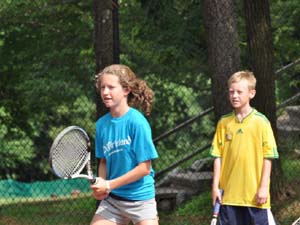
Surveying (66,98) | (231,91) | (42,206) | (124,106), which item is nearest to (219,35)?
(231,91)

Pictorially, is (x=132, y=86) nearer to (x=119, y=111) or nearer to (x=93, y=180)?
(x=119, y=111)

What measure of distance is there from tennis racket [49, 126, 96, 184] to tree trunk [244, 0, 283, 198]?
400cm

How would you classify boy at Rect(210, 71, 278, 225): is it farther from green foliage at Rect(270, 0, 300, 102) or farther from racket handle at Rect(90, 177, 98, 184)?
green foliage at Rect(270, 0, 300, 102)

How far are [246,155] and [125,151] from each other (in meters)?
1.34

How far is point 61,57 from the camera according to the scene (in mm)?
12609

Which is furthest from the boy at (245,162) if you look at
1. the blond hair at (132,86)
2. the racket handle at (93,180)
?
the racket handle at (93,180)

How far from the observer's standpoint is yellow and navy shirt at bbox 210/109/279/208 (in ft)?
19.5

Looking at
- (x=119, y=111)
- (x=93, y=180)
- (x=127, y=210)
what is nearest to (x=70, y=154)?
(x=93, y=180)

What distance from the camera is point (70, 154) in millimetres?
4789

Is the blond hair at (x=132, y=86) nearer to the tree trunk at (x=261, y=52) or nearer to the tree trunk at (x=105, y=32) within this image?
the tree trunk at (x=105, y=32)

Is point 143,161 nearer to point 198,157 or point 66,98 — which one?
point 198,157

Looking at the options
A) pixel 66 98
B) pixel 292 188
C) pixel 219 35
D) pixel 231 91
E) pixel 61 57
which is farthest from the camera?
pixel 66 98

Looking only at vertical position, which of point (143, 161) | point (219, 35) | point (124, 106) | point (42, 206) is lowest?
point (42, 206)

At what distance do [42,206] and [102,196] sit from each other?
7.02 m
